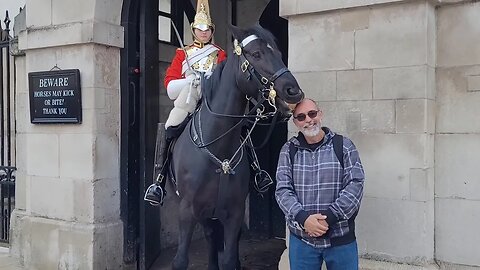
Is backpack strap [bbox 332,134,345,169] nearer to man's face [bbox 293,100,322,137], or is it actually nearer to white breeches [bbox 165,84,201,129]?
man's face [bbox 293,100,322,137]

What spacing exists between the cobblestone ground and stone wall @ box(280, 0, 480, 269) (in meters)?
2.14

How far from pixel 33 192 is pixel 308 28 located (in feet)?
Answer: 12.6

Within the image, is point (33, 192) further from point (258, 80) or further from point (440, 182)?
point (440, 182)

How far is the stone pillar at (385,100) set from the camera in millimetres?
4062

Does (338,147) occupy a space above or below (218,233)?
above

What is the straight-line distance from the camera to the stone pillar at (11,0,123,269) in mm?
5828

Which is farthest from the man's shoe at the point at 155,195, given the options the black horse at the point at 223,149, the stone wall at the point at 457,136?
the stone wall at the point at 457,136

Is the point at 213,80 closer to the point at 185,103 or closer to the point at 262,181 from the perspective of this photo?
the point at 185,103

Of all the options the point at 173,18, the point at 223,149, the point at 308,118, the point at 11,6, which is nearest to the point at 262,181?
the point at 223,149

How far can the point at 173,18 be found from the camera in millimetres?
6984

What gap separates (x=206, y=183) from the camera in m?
4.01

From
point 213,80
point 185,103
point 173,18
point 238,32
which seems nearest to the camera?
point 238,32

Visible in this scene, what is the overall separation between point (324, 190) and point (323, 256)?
1.42 ft

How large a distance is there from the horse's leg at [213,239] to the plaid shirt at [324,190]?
4.70ft
